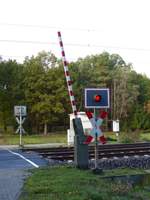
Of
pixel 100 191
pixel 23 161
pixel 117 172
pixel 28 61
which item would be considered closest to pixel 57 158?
pixel 23 161

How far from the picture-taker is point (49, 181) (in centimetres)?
1272

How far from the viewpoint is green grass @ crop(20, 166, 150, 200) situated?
1047cm

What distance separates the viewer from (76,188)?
11453 mm

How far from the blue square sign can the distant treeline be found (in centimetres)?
5654

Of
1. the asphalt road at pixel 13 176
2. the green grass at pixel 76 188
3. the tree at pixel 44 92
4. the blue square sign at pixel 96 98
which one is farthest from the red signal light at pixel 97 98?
the tree at pixel 44 92

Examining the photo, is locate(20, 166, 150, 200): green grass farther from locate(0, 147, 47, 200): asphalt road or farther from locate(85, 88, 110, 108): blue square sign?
locate(85, 88, 110, 108): blue square sign

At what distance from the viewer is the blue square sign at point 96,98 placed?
1488 centimetres

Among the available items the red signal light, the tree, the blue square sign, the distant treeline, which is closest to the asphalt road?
the blue square sign

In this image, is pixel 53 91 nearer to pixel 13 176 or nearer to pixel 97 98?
pixel 97 98

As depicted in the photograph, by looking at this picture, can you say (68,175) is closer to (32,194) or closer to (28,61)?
(32,194)

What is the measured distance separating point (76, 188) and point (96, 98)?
408cm

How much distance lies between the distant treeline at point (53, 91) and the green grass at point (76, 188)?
2279 inches

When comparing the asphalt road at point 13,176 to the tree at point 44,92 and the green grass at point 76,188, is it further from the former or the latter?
the tree at point 44,92

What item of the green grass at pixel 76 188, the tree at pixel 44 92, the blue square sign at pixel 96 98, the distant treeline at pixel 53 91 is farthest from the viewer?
the distant treeline at pixel 53 91
